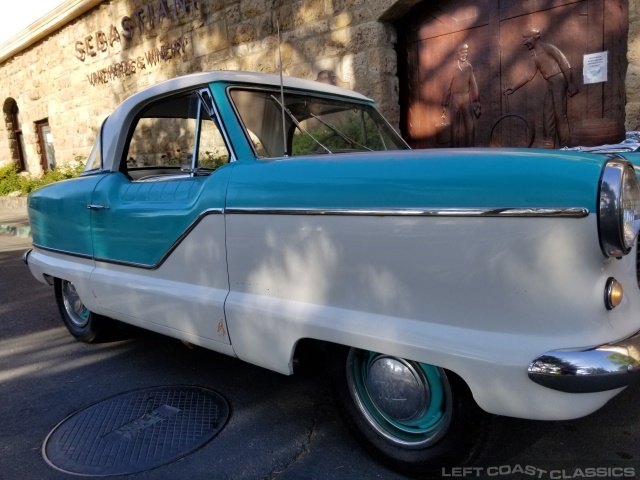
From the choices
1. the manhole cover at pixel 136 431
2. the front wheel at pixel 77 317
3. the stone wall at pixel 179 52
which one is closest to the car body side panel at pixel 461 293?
the manhole cover at pixel 136 431

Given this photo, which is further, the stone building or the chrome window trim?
the stone building

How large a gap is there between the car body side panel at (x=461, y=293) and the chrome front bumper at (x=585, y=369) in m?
0.03

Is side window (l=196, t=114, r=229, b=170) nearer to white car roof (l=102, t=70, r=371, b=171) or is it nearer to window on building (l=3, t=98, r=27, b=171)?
white car roof (l=102, t=70, r=371, b=171)

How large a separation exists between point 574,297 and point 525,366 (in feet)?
0.88

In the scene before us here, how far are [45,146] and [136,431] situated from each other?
51.5ft

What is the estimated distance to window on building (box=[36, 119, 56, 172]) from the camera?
15424 millimetres

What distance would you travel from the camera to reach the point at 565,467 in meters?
2.11

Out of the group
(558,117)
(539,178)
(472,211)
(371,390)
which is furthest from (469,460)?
(558,117)

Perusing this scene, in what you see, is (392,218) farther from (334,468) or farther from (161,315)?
(161,315)

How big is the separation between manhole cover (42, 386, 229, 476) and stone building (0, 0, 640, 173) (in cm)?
208

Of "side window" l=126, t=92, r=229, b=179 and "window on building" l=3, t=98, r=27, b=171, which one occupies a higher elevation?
"window on building" l=3, t=98, r=27, b=171

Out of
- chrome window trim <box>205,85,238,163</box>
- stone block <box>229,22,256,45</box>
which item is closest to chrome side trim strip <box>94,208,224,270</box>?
chrome window trim <box>205,85,238,163</box>

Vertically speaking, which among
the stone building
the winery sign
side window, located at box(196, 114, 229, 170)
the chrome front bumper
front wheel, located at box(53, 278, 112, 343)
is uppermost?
the winery sign

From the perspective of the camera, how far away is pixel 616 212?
1560 mm
